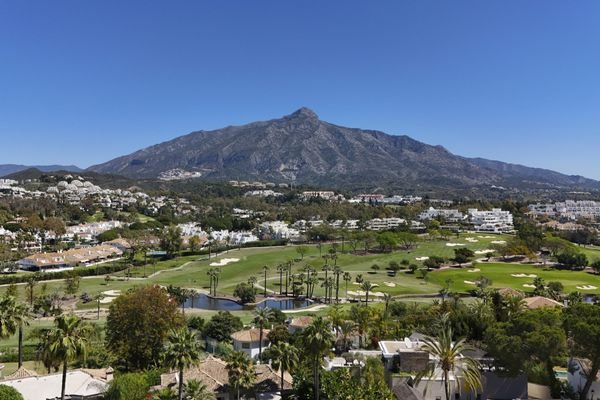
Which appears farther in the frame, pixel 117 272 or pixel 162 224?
pixel 162 224

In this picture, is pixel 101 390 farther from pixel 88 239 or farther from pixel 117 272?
pixel 88 239

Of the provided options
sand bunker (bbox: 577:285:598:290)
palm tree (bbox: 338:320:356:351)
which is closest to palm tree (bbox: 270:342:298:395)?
palm tree (bbox: 338:320:356:351)

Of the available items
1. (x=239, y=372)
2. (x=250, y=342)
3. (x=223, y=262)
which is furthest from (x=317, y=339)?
(x=223, y=262)

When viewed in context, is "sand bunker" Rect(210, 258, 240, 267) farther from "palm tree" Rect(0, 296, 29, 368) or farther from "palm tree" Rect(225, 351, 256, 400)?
"palm tree" Rect(225, 351, 256, 400)

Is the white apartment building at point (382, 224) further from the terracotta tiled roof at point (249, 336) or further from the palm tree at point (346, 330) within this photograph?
the palm tree at point (346, 330)

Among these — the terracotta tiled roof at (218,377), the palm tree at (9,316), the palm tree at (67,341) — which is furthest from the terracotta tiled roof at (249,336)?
the palm tree at (67,341)

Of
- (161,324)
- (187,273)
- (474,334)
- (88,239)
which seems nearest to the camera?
(161,324)

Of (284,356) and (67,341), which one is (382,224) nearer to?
(284,356)

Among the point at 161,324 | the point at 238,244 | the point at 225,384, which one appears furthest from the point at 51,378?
the point at 238,244
